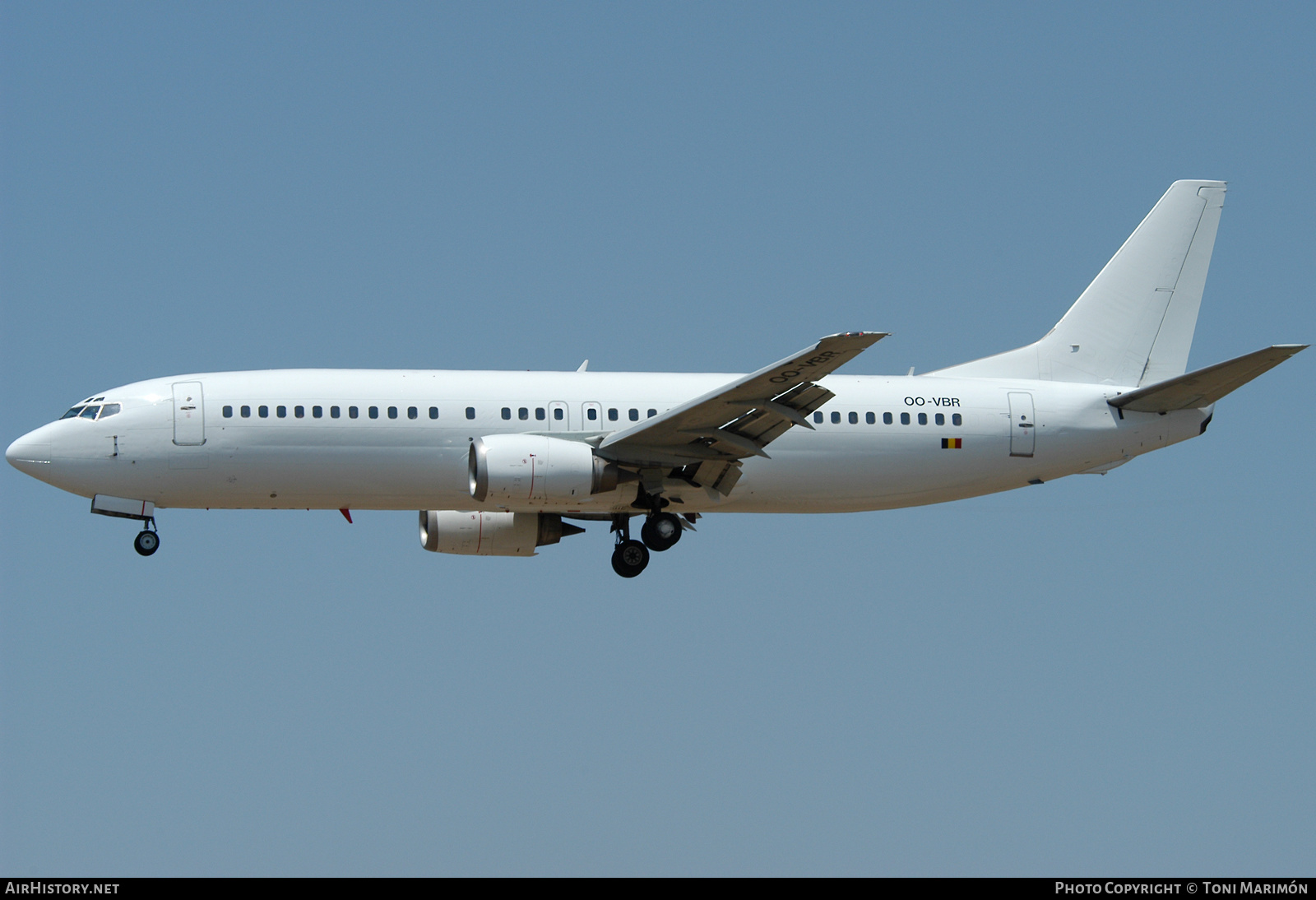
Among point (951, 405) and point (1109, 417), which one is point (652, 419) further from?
point (1109, 417)

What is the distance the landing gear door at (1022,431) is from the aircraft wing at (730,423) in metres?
5.81

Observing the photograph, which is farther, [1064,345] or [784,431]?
[1064,345]

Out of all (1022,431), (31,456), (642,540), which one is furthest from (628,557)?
(31,456)

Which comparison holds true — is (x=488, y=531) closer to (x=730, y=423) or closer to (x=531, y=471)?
(x=531, y=471)

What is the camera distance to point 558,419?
3494cm

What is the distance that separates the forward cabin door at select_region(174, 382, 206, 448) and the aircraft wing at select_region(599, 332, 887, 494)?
8.21 meters

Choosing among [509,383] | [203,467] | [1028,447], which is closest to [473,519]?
[509,383]

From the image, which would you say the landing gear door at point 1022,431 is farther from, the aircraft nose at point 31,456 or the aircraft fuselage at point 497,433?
the aircraft nose at point 31,456

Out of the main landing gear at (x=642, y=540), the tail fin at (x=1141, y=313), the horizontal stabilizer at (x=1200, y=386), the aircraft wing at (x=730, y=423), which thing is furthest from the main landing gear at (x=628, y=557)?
the horizontal stabilizer at (x=1200, y=386)

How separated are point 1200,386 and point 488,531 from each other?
15.9m

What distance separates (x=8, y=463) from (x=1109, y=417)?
23.7m

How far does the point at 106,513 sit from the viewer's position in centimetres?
3409

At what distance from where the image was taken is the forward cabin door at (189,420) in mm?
33750

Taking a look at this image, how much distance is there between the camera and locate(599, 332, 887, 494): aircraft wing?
31.6 m
